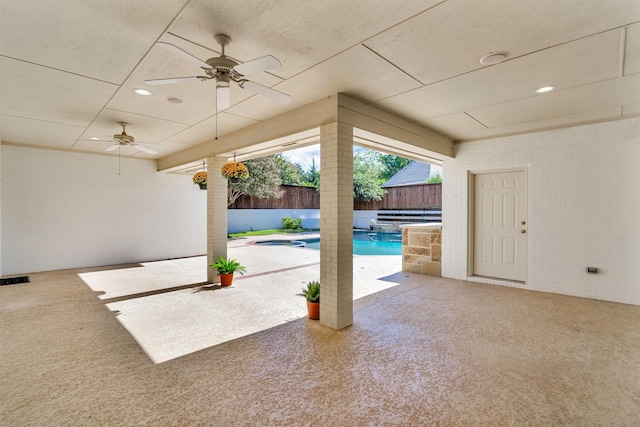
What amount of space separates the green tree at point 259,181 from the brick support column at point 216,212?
8.20 m

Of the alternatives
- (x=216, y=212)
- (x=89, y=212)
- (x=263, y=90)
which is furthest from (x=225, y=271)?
(x=89, y=212)

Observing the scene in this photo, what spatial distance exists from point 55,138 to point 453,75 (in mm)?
6684

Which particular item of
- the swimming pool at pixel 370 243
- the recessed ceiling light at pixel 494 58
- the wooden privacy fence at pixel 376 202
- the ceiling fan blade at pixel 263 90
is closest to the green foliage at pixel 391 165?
the wooden privacy fence at pixel 376 202

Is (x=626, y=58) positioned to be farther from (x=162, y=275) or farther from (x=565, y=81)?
(x=162, y=275)

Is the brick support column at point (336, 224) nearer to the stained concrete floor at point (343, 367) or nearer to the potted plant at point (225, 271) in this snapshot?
the stained concrete floor at point (343, 367)

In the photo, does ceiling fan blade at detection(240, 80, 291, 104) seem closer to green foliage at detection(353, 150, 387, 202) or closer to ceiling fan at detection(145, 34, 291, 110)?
ceiling fan at detection(145, 34, 291, 110)

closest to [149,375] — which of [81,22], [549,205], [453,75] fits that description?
[81,22]

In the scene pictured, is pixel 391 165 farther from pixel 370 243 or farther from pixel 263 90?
pixel 263 90

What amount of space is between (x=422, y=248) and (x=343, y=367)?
4.25 meters

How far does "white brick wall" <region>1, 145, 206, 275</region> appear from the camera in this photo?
20.1 feet

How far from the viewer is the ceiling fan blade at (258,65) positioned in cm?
205

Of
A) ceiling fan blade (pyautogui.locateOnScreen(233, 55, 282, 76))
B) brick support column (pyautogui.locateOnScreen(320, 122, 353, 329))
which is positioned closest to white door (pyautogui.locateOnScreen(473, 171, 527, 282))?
brick support column (pyautogui.locateOnScreen(320, 122, 353, 329))

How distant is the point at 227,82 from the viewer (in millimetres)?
2473

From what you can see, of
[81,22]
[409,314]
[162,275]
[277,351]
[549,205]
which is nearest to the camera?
[81,22]
